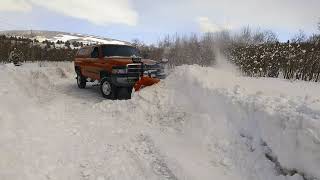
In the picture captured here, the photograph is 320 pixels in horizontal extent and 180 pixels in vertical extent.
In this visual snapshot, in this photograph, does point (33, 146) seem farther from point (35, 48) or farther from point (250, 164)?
point (35, 48)

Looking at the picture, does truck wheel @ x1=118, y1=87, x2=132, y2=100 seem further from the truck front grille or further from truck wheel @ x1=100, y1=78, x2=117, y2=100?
the truck front grille

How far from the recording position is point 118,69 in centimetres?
1416

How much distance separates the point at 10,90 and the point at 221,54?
12929 mm

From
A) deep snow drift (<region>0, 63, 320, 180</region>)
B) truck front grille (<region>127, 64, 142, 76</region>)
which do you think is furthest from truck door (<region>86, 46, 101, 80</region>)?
deep snow drift (<region>0, 63, 320, 180</region>)

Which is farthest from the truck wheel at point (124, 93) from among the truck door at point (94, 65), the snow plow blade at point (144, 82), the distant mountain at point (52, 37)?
the distant mountain at point (52, 37)

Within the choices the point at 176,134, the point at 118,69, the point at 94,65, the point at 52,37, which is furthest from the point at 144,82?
the point at 52,37

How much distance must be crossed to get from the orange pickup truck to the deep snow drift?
2068mm

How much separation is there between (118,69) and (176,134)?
5.68 meters

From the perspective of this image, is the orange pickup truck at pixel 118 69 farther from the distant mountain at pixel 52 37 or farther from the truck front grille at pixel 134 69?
the distant mountain at pixel 52 37

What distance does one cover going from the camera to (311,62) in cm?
1426

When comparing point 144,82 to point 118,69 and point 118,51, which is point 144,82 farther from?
point 118,51

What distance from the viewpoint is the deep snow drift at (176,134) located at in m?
6.55

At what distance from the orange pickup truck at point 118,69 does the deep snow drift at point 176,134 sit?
207 cm

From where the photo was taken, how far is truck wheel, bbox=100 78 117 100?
1427 centimetres
